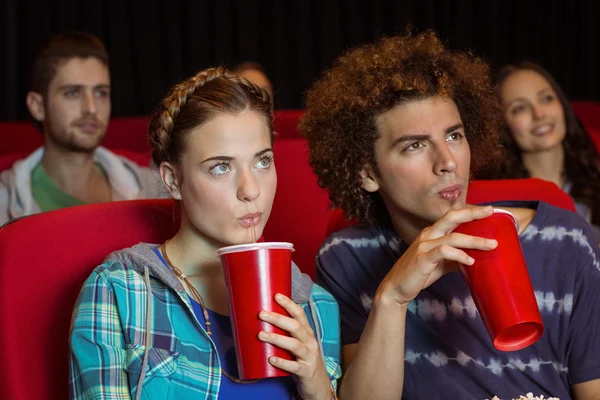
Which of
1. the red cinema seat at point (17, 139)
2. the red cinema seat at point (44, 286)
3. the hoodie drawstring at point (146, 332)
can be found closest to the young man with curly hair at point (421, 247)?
the hoodie drawstring at point (146, 332)

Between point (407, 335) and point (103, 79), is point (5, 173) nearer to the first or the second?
point (103, 79)

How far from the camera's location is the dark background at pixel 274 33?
4516 millimetres

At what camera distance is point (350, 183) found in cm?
196

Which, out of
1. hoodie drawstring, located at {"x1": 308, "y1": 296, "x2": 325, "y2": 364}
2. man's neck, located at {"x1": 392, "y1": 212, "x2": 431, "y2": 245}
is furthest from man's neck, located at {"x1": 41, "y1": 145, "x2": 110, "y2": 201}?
hoodie drawstring, located at {"x1": 308, "y1": 296, "x2": 325, "y2": 364}

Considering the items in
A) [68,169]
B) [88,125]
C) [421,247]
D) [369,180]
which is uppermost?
[88,125]

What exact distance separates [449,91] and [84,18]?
126 inches

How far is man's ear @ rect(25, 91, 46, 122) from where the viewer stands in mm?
3293

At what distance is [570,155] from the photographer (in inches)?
135

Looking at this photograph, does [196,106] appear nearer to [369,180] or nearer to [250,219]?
[250,219]

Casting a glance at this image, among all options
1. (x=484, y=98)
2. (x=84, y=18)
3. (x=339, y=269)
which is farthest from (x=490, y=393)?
(x=84, y=18)

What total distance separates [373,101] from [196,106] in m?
0.46

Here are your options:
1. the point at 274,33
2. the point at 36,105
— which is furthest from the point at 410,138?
the point at 274,33

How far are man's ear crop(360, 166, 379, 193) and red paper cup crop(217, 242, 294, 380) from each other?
0.65m

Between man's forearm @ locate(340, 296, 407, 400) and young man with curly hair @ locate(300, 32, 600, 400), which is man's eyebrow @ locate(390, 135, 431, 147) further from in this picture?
man's forearm @ locate(340, 296, 407, 400)
